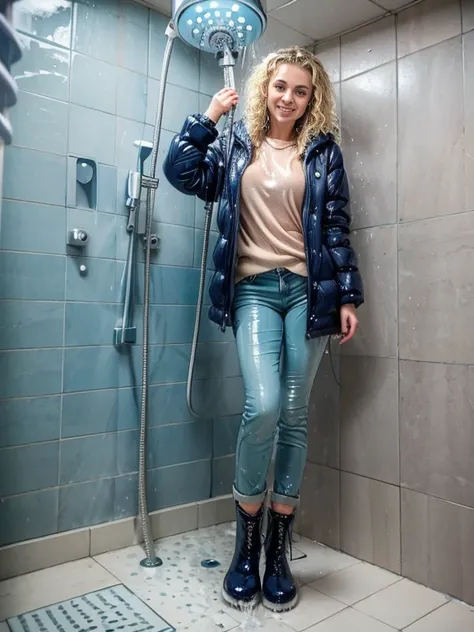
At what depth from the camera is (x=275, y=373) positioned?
125 centimetres

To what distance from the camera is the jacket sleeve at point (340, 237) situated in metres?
1.28

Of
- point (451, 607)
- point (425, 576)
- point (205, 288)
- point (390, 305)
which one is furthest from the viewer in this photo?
point (205, 288)

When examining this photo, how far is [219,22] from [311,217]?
0.53m

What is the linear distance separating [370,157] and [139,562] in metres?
1.25

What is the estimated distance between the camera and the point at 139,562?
1398 mm

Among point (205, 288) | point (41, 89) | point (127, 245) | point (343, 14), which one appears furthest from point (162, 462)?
point (343, 14)

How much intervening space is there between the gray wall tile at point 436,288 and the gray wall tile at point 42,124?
911mm

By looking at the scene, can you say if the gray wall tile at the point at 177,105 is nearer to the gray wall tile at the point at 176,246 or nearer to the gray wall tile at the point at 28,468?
the gray wall tile at the point at 176,246

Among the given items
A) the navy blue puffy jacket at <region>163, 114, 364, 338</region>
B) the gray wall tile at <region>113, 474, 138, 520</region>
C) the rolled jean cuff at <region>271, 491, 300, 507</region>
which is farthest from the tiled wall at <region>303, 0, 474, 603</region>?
the gray wall tile at <region>113, 474, 138, 520</region>

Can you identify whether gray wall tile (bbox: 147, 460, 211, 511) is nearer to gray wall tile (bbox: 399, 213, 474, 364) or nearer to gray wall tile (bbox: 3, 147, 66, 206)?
gray wall tile (bbox: 399, 213, 474, 364)

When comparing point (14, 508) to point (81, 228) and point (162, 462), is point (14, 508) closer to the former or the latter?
point (162, 462)

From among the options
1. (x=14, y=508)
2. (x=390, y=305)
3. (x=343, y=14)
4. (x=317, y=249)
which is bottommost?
(x=14, y=508)

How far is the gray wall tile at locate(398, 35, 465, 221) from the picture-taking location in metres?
1.30

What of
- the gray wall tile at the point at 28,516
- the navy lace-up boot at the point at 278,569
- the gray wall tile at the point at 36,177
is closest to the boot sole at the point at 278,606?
the navy lace-up boot at the point at 278,569
